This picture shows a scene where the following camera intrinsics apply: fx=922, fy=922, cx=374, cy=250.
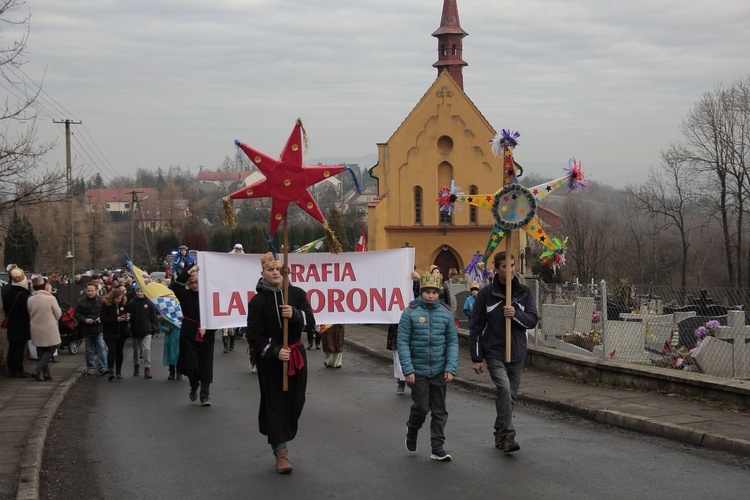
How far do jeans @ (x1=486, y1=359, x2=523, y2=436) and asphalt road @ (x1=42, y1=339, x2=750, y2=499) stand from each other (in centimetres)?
29

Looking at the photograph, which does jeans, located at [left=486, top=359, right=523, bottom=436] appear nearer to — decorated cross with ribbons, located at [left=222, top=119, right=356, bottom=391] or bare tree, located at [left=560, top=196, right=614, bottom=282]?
decorated cross with ribbons, located at [left=222, top=119, right=356, bottom=391]

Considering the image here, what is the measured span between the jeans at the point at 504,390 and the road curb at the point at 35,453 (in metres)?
4.47

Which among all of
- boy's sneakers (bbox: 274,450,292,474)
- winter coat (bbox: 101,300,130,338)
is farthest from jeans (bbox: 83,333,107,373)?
boy's sneakers (bbox: 274,450,292,474)

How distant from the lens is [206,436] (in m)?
10.8

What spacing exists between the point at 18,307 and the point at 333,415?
783cm

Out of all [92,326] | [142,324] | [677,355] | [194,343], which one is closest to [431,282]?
[194,343]

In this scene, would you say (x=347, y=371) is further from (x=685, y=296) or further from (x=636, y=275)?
(x=636, y=275)

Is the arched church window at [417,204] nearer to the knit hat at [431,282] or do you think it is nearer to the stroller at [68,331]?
the stroller at [68,331]

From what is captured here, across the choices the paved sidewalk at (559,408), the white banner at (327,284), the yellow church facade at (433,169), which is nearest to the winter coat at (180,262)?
the paved sidewalk at (559,408)

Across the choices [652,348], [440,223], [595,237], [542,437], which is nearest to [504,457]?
[542,437]

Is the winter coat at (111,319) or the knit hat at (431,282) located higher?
the knit hat at (431,282)

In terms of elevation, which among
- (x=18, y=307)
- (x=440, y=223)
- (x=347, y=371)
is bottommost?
(x=347, y=371)

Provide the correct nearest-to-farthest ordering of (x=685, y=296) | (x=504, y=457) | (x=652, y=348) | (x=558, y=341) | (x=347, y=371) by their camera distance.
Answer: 1. (x=504, y=457)
2. (x=685, y=296)
3. (x=652, y=348)
4. (x=558, y=341)
5. (x=347, y=371)

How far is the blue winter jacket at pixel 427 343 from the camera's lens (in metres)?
9.18
